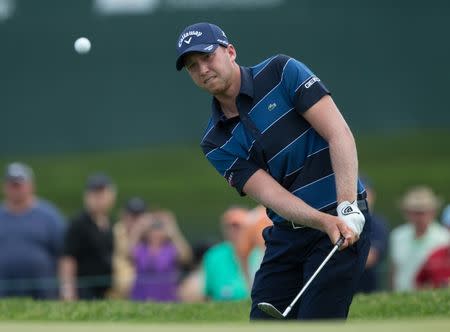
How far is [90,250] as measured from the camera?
12320mm

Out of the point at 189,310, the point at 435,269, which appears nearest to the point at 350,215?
the point at 189,310

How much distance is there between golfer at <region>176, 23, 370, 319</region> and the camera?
20.6 feet

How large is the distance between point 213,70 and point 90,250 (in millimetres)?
6144

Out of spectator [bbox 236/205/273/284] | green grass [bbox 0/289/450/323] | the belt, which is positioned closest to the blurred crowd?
spectator [bbox 236/205/273/284]

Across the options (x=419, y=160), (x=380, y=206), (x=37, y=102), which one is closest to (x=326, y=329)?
(x=380, y=206)

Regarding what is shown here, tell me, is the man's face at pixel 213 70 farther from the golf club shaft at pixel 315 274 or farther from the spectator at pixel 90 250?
the spectator at pixel 90 250

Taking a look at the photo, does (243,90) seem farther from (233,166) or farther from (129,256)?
(129,256)

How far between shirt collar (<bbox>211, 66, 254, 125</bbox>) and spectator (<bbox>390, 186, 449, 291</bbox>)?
5.67 meters

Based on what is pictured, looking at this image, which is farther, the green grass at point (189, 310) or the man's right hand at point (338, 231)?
the green grass at point (189, 310)

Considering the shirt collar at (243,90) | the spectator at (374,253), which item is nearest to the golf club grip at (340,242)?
the shirt collar at (243,90)

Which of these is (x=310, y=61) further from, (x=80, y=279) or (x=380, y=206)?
(x=80, y=279)

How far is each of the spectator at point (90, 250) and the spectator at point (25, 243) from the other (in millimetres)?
202

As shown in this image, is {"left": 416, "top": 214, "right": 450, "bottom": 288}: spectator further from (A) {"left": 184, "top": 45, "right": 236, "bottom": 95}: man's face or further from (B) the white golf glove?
(A) {"left": 184, "top": 45, "right": 236, "bottom": 95}: man's face

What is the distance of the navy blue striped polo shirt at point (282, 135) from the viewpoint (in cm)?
641
